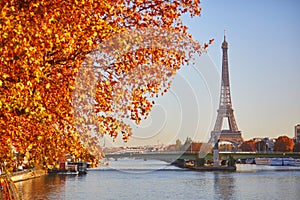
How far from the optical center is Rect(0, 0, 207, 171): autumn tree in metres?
5.84

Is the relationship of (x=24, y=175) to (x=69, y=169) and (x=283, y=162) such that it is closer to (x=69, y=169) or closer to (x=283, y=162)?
(x=69, y=169)

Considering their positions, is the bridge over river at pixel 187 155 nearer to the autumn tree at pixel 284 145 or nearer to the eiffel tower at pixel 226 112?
the eiffel tower at pixel 226 112

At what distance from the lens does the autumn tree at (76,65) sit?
5.84m

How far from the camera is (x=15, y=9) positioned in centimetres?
593

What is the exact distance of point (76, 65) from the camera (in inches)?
253

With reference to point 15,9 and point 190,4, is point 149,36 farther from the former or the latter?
point 15,9

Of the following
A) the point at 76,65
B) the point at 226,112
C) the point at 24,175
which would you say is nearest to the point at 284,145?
the point at 226,112

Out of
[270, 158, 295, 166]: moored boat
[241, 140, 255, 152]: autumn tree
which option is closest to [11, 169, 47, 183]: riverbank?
[270, 158, 295, 166]: moored boat

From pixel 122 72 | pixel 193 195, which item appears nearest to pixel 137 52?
pixel 122 72

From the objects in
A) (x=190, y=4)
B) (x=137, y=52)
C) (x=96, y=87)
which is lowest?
(x=96, y=87)

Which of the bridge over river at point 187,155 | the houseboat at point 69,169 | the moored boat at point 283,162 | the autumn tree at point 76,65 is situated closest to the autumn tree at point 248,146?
the moored boat at point 283,162

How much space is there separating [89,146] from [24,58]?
5.49 ft

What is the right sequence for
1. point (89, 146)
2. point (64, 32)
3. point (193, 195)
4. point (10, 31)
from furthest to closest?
point (193, 195) < point (89, 146) < point (64, 32) < point (10, 31)

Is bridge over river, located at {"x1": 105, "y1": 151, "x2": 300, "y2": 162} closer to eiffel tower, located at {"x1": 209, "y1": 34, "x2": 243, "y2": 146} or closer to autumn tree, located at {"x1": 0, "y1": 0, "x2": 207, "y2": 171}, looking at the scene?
eiffel tower, located at {"x1": 209, "y1": 34, "x2": 243, "y2": 146}
